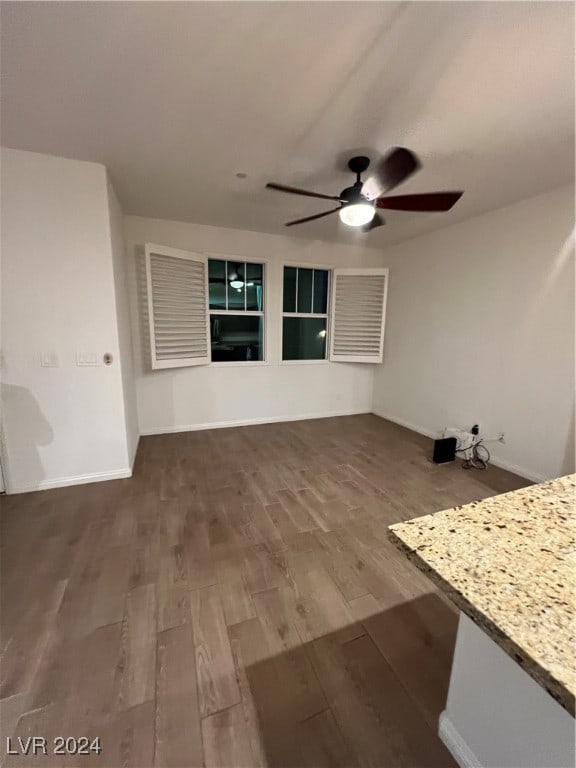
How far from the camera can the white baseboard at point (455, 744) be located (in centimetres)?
95

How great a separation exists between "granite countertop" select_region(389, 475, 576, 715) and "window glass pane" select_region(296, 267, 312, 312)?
392 centimetres

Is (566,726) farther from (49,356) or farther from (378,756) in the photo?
(49,356)

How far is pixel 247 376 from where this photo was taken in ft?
14.1

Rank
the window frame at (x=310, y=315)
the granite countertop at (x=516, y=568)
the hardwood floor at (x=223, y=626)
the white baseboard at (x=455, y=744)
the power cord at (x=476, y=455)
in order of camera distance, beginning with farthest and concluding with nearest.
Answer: the window frame at (x=310, y=315) → the power cord at (x=476, y=455) → the hardwood floor at (x=223, y=626) → the white baseboard at (x=455, y=744) → the granite countertop at (x=516, y=568)

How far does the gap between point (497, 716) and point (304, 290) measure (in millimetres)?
4350

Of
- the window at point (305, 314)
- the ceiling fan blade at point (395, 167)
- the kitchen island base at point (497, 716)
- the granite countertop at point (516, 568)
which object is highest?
the ceiling fan blade at point (395, 167)

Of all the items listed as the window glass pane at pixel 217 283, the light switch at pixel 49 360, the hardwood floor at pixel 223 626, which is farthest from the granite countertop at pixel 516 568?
the window glass pane at pixel 217 283

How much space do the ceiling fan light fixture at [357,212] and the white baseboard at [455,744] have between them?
262 cm

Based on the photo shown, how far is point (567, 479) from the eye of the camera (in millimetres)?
1093

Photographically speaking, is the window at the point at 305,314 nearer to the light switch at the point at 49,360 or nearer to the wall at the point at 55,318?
the wall at the point at 55,318

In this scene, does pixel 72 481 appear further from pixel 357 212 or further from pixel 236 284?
pixel 357 212

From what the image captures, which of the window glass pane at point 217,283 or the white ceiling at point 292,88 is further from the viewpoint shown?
the window glass pane at point 217,283

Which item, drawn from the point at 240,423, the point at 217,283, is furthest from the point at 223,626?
the point at 217,283

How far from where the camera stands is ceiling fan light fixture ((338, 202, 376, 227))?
215cm
